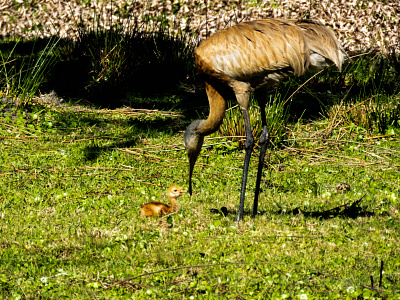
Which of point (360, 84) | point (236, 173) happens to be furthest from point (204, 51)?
point (360, 84)

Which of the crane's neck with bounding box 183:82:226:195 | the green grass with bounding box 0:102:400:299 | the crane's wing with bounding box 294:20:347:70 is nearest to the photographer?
the green grass with bounding box 0:102:400:299

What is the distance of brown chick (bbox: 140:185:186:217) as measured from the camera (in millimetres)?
Result: 5113

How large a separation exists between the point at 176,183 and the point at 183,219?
1.27m

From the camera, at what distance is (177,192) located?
5258 millimetres

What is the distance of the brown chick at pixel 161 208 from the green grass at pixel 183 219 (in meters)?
0.10

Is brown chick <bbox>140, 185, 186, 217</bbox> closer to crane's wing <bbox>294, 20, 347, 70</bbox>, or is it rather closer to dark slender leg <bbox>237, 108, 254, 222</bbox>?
dark slender leg <bbox>237, 108, 254, 222</bbox>

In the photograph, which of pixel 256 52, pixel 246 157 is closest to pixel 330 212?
pixel 246 157

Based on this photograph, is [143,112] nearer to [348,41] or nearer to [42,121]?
[42,121]

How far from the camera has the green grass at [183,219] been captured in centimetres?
389

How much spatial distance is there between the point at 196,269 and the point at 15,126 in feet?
16.4

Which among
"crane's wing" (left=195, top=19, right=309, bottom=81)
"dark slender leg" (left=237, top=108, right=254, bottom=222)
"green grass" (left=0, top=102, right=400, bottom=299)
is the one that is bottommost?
"green grass" (left=0, top=102, right=400, bottom=299)

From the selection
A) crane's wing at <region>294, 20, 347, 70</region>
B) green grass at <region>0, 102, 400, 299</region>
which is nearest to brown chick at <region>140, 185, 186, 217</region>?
green grass at <region>0, 102, 400, 299</region>

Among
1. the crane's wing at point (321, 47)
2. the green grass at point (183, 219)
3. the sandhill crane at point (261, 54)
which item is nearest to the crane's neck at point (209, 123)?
the sandhill crane at point (261, 54)

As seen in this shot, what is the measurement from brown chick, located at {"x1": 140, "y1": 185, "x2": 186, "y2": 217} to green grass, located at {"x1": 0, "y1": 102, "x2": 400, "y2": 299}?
103 millimetres
